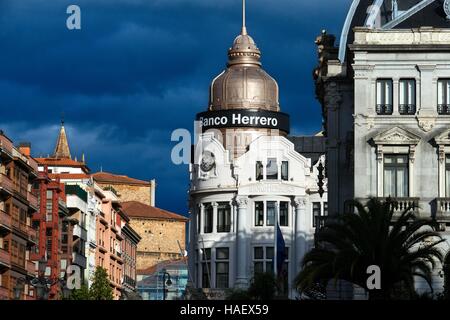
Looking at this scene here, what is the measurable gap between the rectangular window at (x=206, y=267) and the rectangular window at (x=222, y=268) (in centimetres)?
98

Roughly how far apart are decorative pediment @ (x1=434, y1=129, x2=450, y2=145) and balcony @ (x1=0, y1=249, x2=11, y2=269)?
1752 inches

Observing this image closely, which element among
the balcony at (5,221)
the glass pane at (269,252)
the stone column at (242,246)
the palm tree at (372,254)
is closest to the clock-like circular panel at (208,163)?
the stone column at (242,246)

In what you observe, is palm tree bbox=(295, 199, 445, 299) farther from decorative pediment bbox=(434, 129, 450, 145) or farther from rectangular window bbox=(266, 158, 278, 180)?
rectangular window bbox=(266, 158, 278, 180)

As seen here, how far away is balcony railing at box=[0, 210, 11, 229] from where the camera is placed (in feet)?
400

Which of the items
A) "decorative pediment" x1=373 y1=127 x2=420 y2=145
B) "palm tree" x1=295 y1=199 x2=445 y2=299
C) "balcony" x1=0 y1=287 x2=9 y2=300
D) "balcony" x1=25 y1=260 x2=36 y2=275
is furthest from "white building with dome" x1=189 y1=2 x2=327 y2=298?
"palm tree" x1=295 y1=199 x2=445 y2=299

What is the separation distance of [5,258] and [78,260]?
129 ft

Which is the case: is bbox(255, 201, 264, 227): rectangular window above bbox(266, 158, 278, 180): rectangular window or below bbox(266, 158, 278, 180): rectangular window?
below

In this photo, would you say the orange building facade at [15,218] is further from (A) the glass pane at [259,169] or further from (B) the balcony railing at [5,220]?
(A) the glass pane at [259,169]

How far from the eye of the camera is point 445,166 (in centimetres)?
8894

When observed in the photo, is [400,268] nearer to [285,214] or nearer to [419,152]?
[419,152]

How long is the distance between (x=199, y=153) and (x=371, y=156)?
72.3m

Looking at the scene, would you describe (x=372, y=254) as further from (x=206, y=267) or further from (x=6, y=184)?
(x=206, y=267)

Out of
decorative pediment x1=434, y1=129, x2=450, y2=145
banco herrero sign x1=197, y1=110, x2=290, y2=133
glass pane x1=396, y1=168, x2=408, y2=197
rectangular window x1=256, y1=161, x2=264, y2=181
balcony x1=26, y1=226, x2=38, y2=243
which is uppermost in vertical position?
banco herrero sign x1=197, y1=110, x2=290, y2=133
